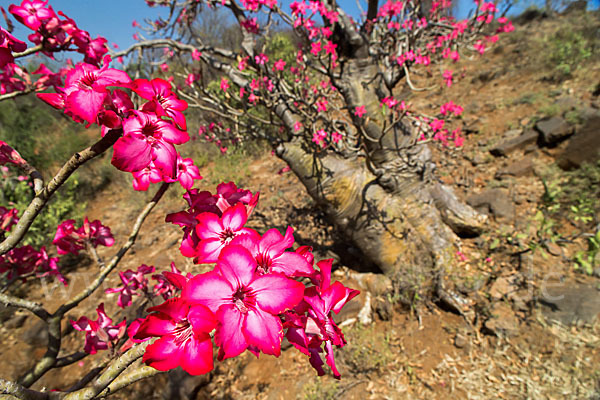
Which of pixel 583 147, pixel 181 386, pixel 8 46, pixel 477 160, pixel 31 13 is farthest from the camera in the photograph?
Answer: pixel 477 160

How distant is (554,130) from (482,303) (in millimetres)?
3709

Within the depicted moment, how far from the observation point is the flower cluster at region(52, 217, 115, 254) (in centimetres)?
135

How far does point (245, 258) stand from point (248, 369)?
2402 millimetres

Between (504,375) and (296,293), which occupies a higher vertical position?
(296,293)

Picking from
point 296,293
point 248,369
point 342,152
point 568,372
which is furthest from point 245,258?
point 568,372

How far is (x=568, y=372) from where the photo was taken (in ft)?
6.76

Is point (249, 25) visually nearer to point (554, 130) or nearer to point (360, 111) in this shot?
point (360, 111)

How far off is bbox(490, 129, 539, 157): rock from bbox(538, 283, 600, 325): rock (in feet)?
9.25

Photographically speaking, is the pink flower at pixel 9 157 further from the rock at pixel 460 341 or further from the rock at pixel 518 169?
the rock at pixel 518 169

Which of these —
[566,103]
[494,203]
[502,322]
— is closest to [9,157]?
[502,322]

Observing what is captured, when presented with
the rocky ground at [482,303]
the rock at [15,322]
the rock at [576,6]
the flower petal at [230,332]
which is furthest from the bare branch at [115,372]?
the rock at [576,6]

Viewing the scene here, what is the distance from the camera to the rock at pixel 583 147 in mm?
3867

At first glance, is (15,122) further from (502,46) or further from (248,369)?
(502,46)

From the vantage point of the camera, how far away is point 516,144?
470 centimetres
